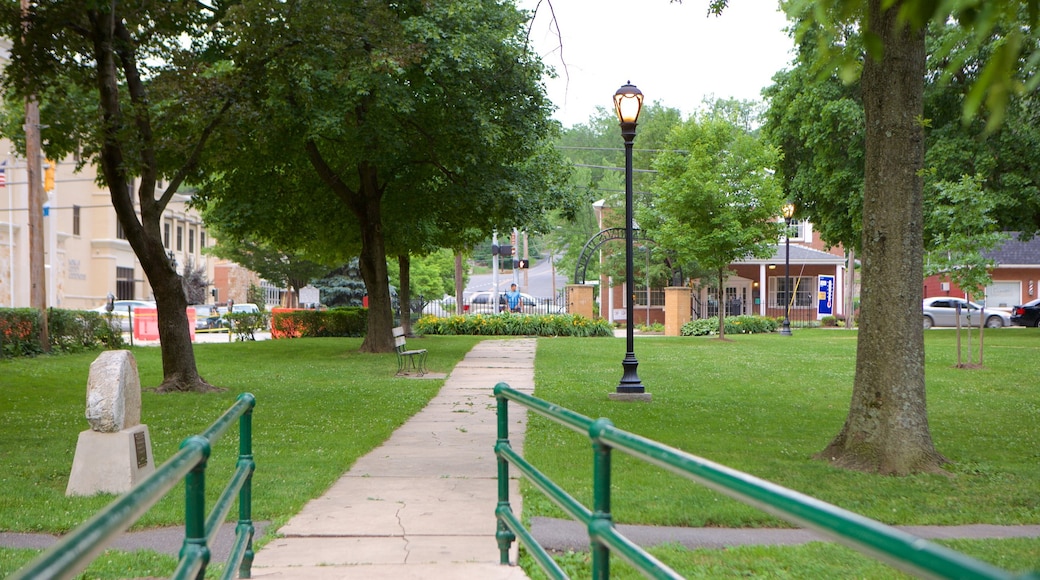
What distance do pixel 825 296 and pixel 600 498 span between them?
1963 inches

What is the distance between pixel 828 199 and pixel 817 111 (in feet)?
10.2

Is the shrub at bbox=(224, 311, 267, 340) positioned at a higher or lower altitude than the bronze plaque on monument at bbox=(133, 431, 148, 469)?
higher

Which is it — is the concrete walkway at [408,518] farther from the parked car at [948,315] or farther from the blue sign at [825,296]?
the blue sign at [825,296]

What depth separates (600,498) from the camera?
336 cm

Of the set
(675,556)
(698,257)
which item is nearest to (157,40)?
(675,556)

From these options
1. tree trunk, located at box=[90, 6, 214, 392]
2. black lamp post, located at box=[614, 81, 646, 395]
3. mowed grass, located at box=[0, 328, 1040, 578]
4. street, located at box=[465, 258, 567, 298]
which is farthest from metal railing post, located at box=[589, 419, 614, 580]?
street, located at box=[465, 258, 567, 298]

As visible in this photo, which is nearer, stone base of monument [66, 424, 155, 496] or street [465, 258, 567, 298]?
stone base of monument [66, 424, 155, 496]

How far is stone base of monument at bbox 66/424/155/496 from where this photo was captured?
27.2 ft

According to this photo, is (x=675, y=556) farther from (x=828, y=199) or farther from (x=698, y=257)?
(x=828, y=199)

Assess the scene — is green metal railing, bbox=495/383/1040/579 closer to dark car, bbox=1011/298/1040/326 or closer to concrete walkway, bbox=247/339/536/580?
concrete walkway, bbox=247/339/536/580

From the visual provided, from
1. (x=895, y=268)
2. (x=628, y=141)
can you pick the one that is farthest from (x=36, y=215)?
(x=895, y=268)

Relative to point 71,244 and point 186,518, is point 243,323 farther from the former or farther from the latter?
point 186,518

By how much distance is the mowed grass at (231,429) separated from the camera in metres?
7.80

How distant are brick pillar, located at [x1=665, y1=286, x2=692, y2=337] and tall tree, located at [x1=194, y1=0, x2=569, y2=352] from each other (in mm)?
12444
